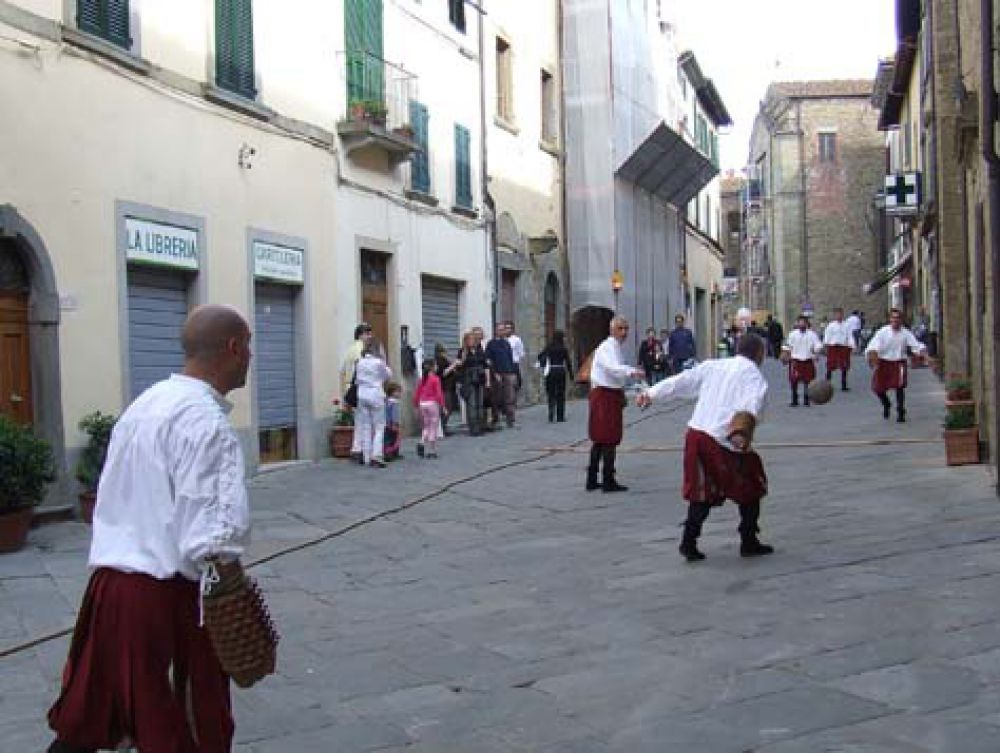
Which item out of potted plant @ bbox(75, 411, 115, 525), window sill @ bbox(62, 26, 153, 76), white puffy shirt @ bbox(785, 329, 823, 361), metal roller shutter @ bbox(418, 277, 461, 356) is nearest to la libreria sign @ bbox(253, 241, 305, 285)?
window sill @ bbox(62, 26, 153, 76)

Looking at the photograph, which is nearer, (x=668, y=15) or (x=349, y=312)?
(x=349, y=312)

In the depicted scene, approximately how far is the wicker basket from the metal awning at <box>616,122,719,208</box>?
646 inches

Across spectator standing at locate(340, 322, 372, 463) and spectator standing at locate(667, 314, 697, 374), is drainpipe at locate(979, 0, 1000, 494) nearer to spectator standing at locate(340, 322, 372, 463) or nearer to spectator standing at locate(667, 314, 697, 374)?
spectator standing at locate(340, 322, 372, 463)

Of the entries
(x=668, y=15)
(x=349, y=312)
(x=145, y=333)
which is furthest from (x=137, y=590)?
(x=668, y=15)

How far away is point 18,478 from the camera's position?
8.89m

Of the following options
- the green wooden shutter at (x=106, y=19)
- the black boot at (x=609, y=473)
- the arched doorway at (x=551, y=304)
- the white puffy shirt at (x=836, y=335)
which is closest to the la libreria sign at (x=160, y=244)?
the green wooden shutter at (x=106, y=19)

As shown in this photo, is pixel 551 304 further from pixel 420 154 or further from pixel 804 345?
pixel 420 154

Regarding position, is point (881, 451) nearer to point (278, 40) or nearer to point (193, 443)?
point (278, 40)

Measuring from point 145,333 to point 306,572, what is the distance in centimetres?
489

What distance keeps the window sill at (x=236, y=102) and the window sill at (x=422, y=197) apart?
157 inches

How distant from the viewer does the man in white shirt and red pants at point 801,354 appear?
20.4 m

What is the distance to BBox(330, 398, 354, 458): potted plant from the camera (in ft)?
50.8

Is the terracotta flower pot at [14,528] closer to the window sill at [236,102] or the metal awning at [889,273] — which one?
the window sill at [236,102]

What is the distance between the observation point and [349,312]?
16500mm
